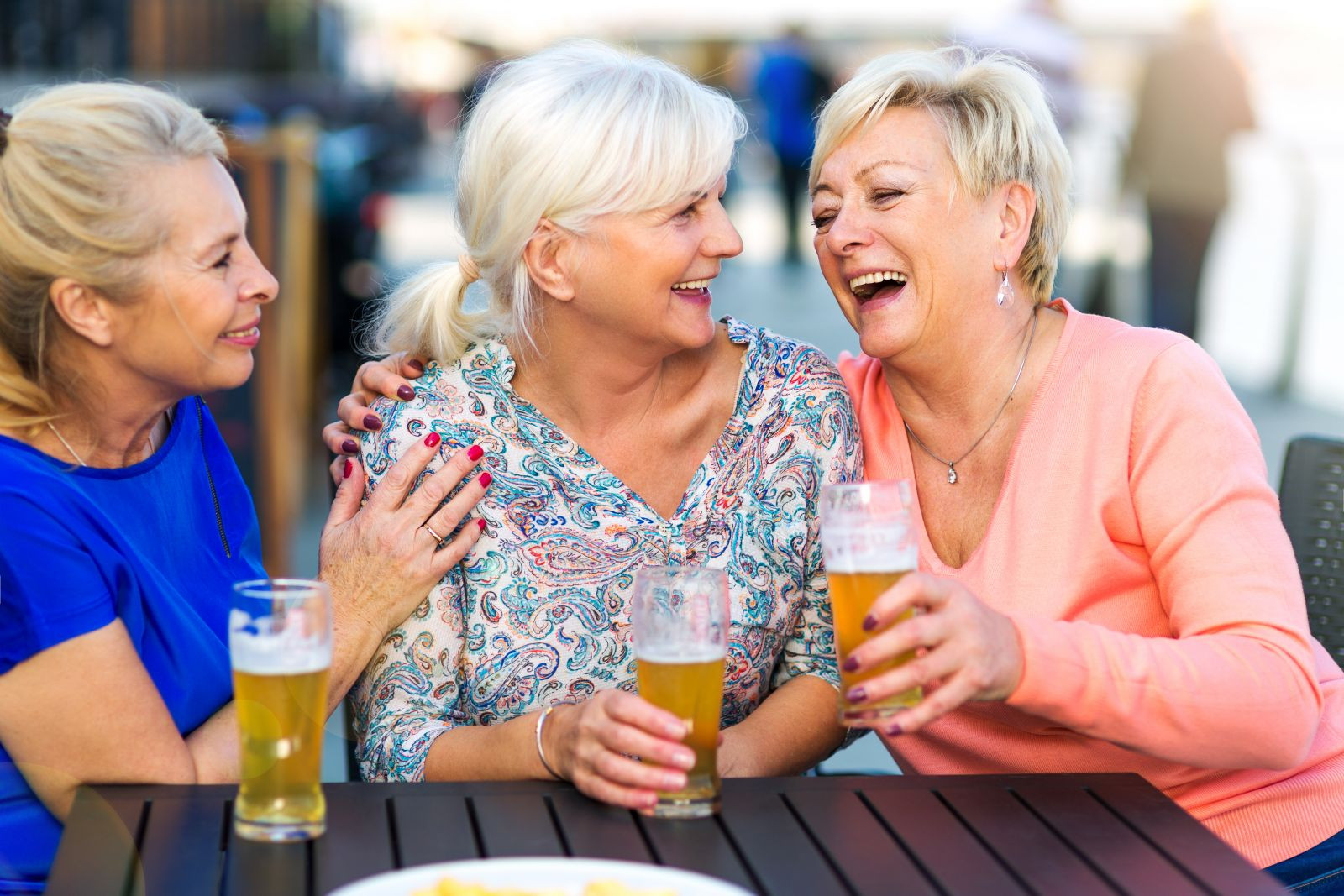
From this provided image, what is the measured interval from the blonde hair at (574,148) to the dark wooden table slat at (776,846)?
944 mm

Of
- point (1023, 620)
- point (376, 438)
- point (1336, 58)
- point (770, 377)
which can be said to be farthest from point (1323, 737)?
point (1336, 58)

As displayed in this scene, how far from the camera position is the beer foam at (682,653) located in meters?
1.66

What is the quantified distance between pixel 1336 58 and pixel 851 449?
2008 centimetres

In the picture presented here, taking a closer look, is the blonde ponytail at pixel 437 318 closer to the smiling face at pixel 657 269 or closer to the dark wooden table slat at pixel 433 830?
the smiling face at pixel 657 269

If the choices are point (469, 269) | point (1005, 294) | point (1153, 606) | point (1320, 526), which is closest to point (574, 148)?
point (469, 269)

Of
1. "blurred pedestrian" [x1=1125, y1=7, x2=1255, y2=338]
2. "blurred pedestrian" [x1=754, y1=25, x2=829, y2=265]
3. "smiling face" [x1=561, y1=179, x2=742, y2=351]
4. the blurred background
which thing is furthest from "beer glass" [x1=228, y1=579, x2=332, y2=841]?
"blurred pedestrian" [x1=754, y1=25, x2=829, y2=265]

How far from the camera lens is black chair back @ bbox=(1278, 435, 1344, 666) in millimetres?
2551

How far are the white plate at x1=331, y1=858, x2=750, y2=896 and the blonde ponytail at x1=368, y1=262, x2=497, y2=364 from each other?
1.10 meters

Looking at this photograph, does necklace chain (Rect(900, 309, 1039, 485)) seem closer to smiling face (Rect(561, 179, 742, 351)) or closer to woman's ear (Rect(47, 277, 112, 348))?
smiling face (Rect(561, 179, 742, 351))

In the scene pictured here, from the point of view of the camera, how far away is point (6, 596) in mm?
1768

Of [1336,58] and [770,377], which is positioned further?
[1336,58]

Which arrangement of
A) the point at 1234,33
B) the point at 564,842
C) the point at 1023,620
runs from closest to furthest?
1. the point at 564,842
2. the point at 1023,620
3. the point at 1234,33

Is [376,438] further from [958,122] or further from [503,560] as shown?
[958,122]

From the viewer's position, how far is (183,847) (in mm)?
1598
